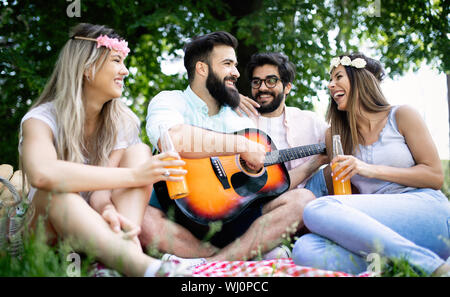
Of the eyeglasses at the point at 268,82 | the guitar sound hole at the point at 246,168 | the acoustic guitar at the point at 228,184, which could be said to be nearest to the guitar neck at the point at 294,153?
the acoustic guitar at the point at 228,184

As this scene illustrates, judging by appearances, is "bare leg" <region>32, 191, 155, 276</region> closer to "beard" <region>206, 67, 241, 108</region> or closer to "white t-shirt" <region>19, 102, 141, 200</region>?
"white t-shirt" <region>19, 102, 141, 200</region>

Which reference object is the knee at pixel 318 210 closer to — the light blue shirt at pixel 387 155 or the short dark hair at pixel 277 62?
the light blue shirt at pixel 387 155

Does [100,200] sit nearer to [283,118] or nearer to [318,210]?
[318,210]

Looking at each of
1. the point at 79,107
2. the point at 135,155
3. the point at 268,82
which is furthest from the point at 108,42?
the point at 268,82

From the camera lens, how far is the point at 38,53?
5.46 metres

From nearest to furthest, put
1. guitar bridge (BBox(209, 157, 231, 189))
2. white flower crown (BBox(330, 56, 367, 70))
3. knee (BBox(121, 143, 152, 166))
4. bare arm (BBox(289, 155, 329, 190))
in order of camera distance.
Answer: knee (BBox(121, 143, 152, 166))
guitar bridge (BBox(209, 157, 231, 189))
white flower crown (BBox(330, 56, 367, 70))
bare arm (BBox(289, 155, 329, 190))

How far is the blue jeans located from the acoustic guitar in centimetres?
53

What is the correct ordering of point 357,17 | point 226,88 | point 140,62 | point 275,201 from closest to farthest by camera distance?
point 275,201
point 226,88
point 357,17
point 140,62

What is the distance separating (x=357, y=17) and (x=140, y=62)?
3406 mm

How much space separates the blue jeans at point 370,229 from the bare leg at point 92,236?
35.6 inches

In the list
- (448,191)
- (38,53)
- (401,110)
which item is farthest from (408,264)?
(38,53)

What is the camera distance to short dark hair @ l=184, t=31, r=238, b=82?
11.1 ft

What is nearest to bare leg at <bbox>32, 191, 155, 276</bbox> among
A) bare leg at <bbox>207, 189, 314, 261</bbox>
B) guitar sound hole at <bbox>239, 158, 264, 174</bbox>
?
bare leg at <bbox>207, 189, 314, 261</bbox>
